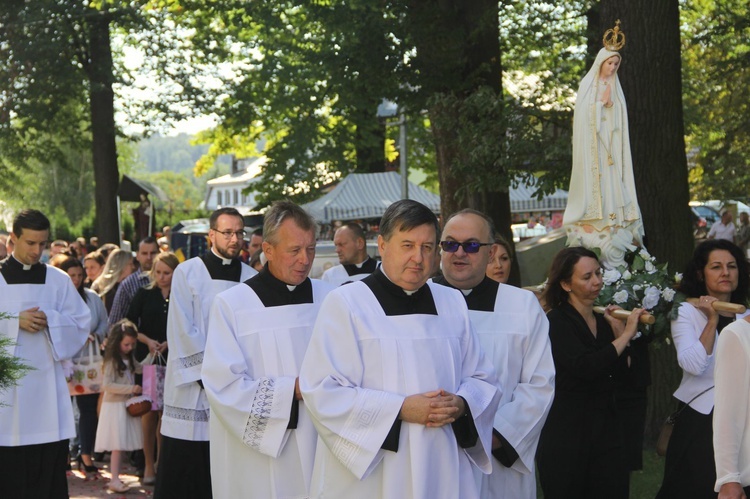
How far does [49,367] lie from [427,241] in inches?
170

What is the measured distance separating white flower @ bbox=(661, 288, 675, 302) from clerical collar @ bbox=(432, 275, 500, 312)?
1.48 m

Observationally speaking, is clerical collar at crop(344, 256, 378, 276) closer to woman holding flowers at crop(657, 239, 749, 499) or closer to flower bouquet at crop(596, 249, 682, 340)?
flower bouquet at crop(596, 249, 682, 340)

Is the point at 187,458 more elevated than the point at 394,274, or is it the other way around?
the point at 394,274

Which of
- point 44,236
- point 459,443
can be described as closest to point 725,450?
point 459,443

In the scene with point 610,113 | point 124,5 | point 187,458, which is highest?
point 124,5

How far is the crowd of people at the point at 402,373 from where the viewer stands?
4.89 m

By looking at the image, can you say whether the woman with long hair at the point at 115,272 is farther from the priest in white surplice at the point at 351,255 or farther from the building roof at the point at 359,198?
the building roof at the point at 359,198

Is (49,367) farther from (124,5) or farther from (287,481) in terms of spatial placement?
(124,5)

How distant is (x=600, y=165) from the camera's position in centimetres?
945

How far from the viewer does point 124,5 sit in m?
21.7

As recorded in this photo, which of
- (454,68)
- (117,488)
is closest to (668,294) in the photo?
(117,488)

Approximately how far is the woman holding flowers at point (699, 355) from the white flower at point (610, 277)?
43 cm

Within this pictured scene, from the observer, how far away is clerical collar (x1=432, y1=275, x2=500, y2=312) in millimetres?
5797

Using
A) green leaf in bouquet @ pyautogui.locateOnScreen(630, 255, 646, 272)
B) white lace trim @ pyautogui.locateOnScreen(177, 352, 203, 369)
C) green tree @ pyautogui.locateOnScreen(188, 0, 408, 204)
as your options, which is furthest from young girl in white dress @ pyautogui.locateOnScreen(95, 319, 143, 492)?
green tree @ pyautogui.locateOnScreen(188, 0, 408, 204)
